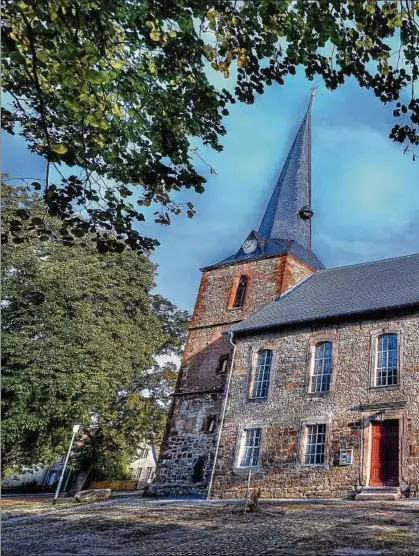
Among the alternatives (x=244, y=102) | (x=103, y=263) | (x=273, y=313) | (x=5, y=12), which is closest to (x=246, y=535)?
(x=244, y=102)

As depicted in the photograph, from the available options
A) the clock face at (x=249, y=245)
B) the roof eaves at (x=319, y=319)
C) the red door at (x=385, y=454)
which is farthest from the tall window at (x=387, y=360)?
the clock face at (x=249, y=245)

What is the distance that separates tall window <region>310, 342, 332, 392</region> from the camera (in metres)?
16.7

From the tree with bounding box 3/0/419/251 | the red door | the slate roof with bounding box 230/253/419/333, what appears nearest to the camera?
the tree with bounding box 3/0/419/251

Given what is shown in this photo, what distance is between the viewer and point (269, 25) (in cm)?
498

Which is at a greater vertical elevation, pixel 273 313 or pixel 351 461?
pixel 273 313

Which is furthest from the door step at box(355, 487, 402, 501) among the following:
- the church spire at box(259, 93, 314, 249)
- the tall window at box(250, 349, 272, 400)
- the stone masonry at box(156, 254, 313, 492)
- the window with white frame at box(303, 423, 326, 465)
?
the church spire at box(259, 93, 314, 249)

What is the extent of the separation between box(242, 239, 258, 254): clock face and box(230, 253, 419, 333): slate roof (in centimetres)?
357

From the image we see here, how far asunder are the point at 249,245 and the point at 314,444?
12.6m

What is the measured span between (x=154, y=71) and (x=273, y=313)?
50.9ft

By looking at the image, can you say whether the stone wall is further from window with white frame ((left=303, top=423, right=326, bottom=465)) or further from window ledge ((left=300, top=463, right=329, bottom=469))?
window with white frame ((left=303, top=423, right=326, bottom=465))

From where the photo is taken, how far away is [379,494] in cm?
1348

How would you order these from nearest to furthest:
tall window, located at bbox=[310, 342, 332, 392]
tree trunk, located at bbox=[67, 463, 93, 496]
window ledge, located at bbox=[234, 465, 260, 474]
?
window ledge, located at bbox=[234, 465, 260, 474], tall window, located at bbox=[310, 342, 332, 392], tree trunk, located at bbox=[67, 463, 93, 496]

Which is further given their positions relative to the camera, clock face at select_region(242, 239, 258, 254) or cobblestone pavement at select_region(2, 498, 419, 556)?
clock face at select_region(242, 239, 258, 254)

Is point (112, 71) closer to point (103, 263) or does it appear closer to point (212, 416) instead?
point (212, 416)
